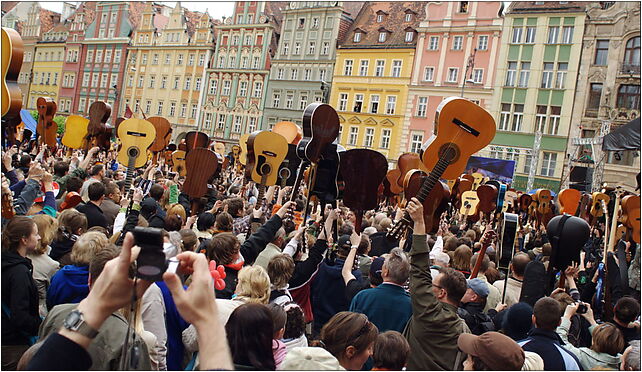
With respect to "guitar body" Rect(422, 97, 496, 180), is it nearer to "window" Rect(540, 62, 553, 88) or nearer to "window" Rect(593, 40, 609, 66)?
"window" Rect(593, 40, 609, 66)

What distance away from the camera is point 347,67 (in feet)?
150

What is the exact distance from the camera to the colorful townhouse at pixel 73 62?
62562 mm

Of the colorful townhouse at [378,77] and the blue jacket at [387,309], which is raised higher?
the colorful townhouse at [378,77]

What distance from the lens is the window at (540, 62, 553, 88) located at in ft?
121

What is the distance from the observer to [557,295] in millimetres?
5117

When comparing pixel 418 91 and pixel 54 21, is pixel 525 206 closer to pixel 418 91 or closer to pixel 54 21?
pixel 418 91

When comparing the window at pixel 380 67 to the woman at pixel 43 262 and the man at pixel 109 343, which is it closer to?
the woman at pixel 43 262

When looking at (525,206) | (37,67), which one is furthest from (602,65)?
(37,67)

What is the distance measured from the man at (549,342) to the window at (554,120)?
1383 inches

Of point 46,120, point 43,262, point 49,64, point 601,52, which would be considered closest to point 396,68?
point 601,52

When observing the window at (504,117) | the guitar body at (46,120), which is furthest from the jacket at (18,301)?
the window at (504,117)

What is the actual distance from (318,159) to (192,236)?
4.38ft

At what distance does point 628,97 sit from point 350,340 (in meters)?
35.7

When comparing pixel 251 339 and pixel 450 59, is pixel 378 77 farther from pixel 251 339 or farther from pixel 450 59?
pixel 251 339
